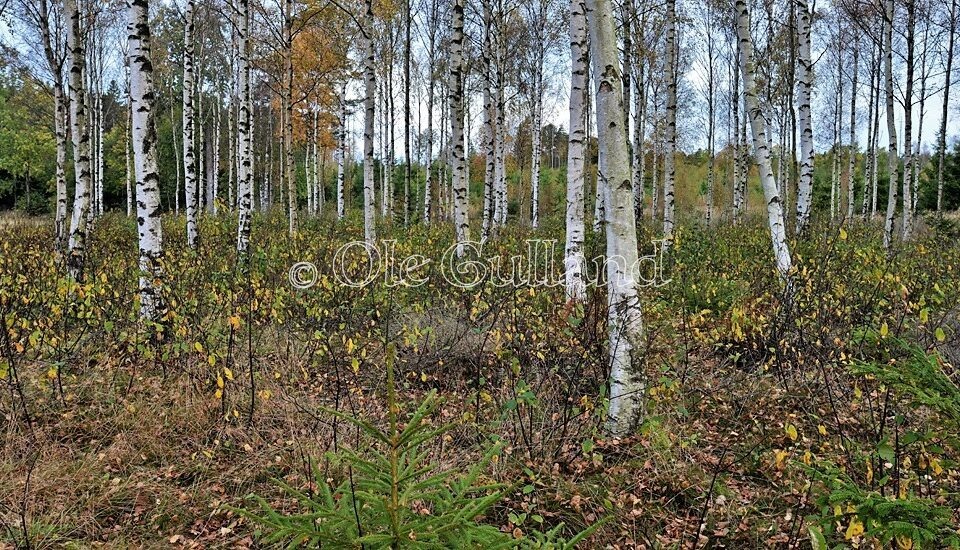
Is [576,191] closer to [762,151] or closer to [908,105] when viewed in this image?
[762,151]

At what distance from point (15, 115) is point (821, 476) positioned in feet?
115

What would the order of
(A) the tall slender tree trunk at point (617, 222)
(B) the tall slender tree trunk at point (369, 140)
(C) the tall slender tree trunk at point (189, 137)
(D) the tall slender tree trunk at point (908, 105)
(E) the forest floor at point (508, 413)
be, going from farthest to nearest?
(D) the tall slender tree trunk at point (908, 105) → (C) the tall slender tree trunk at point (189, 137) → (B) the tall slender tree trunk at point (369, 140) → (A) the tall slender tree trunk at point (617, 222) → (E) the forest floor at point (508, 413)

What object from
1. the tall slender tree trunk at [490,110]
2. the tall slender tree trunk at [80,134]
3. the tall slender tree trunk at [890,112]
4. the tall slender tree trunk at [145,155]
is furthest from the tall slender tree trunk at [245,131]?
the tall slender tree trunk at [890,112]

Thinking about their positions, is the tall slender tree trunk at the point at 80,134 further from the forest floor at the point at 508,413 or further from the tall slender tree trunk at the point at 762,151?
the tall slender tree trunk at the point at 762,151

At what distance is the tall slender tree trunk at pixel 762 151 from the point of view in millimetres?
6656

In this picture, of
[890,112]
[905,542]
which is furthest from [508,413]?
[890,112]

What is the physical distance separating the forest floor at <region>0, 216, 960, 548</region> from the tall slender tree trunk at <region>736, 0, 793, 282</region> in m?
0.52

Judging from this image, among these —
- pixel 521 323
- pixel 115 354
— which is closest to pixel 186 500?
pixel 115 354

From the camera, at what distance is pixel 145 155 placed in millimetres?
5188

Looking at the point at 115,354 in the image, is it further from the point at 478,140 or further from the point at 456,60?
the point at 478,140

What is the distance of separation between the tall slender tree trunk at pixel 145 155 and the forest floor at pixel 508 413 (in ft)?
0.81

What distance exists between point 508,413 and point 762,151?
497 cm

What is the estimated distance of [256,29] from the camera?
1805 cm

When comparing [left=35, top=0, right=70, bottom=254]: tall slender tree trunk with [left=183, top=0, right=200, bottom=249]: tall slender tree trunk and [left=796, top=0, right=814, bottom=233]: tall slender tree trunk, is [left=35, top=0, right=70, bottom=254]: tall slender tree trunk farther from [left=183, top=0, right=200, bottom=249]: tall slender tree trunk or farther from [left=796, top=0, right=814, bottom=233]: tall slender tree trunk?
[left=796, top=0, right=814, bottom=233]: tall slender tree trunk
